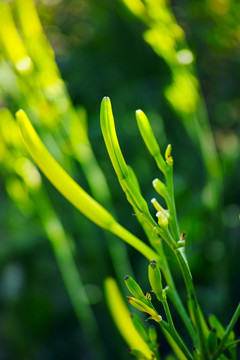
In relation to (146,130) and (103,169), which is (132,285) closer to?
(146,130)

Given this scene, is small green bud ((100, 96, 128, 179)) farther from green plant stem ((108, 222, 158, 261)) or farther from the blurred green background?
the blurred green background

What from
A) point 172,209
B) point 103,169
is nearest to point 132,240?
point 172,209

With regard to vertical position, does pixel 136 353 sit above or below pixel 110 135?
below

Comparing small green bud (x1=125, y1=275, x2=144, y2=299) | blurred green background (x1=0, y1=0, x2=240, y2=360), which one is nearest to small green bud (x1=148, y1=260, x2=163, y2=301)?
small green bud (x1=125, y1=275, x2=144, y2=299)

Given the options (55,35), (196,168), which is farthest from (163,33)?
(55,35)

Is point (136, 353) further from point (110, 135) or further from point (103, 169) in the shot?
point (103, 169)

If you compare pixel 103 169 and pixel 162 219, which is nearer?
pixel 162 219

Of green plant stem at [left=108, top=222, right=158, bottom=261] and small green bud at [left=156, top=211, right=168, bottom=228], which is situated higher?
small green bud at [left=156, top=211, right=168, bottom=228]

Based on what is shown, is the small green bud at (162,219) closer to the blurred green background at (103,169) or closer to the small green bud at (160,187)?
the small green bud at (160,187)

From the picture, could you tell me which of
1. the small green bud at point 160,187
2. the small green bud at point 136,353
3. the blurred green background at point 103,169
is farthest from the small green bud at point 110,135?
the blurred green background at point 103,169
